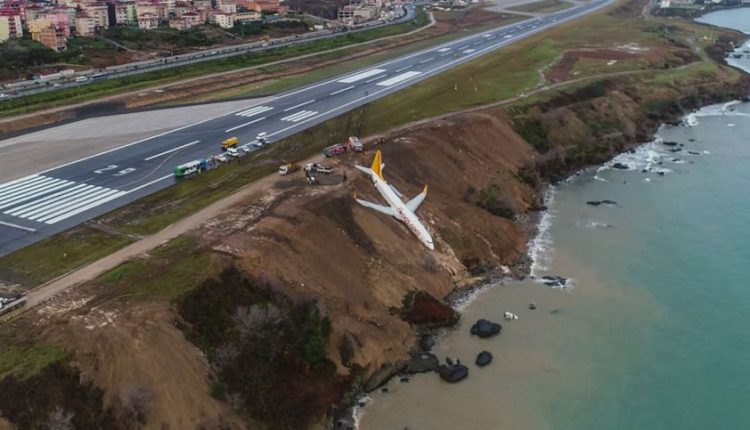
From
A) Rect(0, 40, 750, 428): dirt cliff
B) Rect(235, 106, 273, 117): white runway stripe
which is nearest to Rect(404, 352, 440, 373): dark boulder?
Rect(0, 40, 750, 428): dirt cliff

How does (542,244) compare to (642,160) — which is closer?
(542,244)

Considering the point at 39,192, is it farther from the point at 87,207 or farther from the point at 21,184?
the point at 87,207

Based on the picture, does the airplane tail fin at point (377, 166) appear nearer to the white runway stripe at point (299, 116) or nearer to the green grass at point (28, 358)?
the white runway stripe at point (299, 116)

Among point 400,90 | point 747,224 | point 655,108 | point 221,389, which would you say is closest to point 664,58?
point 655,108

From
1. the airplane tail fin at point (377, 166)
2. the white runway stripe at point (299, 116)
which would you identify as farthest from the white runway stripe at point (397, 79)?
the airplane tail fin at point (377, 166)

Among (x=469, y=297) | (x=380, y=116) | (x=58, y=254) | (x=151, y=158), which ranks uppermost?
(x=380, y=116)

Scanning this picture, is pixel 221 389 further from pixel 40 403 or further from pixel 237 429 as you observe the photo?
pixel 40 403

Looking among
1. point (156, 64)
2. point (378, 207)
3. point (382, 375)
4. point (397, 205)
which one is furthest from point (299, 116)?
point (382, 375)
